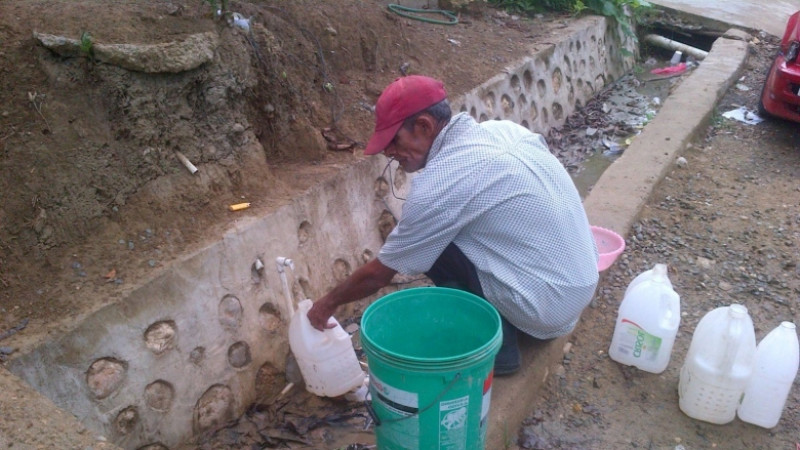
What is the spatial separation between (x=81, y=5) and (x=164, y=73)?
60 centimetres

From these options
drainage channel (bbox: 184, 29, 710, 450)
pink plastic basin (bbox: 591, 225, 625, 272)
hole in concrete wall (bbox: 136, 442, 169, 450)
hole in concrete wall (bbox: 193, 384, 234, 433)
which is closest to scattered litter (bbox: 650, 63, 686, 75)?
drainage channel (bbox: 184, 29, 710, 450)

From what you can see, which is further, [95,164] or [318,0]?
[318,0]

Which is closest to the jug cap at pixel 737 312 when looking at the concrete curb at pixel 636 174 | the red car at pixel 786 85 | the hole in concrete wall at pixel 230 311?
the concrete curb at pixel 636 174

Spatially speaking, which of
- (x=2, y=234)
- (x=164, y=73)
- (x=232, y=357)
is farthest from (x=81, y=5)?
(x=232, y=357)

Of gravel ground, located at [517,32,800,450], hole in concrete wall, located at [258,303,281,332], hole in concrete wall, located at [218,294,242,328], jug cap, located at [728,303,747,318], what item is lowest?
gravel ground, located at [517,32,800,450]

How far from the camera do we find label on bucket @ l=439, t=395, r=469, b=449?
227 centimetres

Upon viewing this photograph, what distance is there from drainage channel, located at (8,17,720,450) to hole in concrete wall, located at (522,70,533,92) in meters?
2.31

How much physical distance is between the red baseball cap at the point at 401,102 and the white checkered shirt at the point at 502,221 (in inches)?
5.4

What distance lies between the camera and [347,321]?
12.2 feet

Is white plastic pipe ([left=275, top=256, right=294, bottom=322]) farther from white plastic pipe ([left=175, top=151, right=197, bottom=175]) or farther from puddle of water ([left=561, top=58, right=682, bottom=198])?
puddle of water ([left=561, top=58, right=682, bottom=198])

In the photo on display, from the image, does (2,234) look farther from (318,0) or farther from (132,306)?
(318,0)

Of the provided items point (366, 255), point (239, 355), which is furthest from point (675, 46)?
point (239, 355)

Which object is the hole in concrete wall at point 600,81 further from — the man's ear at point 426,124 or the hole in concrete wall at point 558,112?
the man's ear at point 426,124

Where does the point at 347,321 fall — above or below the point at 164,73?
below
